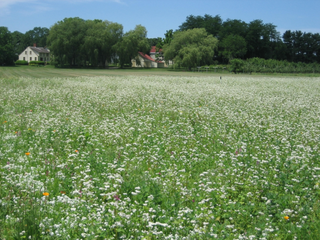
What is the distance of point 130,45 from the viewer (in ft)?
239

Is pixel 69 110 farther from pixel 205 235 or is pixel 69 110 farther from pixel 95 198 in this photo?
pixel 205 235

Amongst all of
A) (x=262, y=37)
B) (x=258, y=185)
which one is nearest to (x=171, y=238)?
(x=258, y=185)

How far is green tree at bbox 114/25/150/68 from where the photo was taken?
72750 millimetres

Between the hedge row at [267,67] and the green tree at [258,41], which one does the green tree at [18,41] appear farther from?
the hedge row at [267,67]

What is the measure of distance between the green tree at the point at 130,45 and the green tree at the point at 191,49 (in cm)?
736

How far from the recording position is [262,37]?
120m

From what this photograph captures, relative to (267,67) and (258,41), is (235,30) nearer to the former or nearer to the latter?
(258,41)

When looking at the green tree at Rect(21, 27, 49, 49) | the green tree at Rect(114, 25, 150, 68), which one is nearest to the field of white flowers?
the green tree at Rect(114, 25, 150, 68)

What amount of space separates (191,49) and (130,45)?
16.2 metres

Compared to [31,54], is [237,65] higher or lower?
lower

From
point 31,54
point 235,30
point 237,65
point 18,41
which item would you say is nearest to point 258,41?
point 235,30

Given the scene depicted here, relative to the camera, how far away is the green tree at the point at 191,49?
65375mm

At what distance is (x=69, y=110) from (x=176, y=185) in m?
7.43

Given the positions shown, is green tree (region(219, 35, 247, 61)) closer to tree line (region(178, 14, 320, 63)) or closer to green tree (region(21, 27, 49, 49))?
tree line (region(178, 14, 320, 63))
